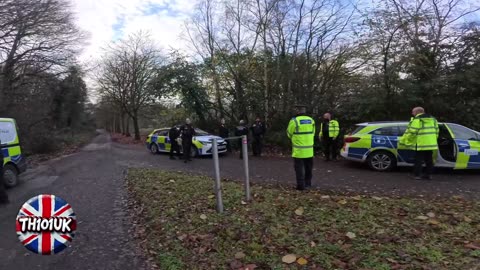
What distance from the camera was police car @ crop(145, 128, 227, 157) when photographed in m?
15.7

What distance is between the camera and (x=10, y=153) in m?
9.82

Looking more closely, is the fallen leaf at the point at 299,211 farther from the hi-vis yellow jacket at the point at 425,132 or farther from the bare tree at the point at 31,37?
the bare tree at the point at 31,37

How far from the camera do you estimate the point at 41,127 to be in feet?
75.6

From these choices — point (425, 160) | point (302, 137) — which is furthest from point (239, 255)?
point (425, 160)

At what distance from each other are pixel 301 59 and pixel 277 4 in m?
3.17

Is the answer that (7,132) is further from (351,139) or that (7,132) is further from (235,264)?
(351,139)

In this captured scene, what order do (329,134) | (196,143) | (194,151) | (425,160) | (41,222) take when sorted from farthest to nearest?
(194,151) < (196,143) < (329,134) < (425,160) < (41,222)

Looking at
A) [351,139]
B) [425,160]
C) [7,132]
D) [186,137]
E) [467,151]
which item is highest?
[7,132]

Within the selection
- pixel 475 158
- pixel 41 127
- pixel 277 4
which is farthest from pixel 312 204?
pixel 41 127

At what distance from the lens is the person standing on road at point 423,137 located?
27.2 feet

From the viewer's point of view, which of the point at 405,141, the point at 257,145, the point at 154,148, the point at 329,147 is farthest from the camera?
the point at 154,148

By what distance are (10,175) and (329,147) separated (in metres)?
10.4

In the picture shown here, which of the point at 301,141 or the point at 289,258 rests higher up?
the point at 301,141

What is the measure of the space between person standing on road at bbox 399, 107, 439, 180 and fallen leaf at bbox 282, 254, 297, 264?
5.85 meters
